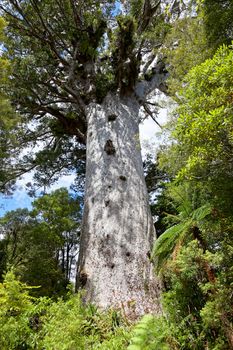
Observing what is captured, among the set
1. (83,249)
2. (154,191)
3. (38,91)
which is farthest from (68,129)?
(83,249)

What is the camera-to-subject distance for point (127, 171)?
655 cm

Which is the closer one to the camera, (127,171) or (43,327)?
(43,327)

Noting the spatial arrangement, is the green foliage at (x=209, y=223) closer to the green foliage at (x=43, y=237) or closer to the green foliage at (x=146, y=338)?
the green foliage at (x=146, y=338)

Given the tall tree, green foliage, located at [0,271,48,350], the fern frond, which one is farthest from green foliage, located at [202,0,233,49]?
green foliage, located at [0,271,48,350]

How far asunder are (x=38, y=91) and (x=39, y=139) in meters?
2.44

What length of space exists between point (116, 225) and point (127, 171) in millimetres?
1358

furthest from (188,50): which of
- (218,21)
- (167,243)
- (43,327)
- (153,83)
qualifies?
(153,83)

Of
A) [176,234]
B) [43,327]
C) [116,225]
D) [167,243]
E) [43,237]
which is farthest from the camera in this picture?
[43,237]

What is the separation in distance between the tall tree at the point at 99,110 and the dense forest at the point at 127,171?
0.03 meters

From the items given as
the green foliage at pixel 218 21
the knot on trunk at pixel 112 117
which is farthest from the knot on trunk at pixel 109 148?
the green foliage at pixel 218 21

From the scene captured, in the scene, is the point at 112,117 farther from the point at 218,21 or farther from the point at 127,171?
the point at 218,21

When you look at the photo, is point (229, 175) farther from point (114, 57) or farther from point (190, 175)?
point (114, 57)

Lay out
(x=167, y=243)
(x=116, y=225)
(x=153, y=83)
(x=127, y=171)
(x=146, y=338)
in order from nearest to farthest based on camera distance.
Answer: (x=146, y=338) < (x=167, y=243) < (x=116, y=225) < (x=127, y=171) < (x=153, y=83)

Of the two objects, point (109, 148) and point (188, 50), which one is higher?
point (188, 50)
